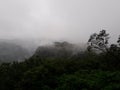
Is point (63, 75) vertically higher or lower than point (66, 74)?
lower

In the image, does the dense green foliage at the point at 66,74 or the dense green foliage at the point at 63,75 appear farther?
the dense green foliage at the point at 66,74

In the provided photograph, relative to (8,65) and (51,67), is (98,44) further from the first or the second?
(8,65)

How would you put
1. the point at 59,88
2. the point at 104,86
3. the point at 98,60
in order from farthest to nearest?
the point at 98,60
the point at 59,88
the point at 104,86

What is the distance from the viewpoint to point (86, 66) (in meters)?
79.1

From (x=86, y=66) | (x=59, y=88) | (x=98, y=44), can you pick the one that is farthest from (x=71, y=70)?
(x=59, y=88)

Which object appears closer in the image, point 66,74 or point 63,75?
point 63,75

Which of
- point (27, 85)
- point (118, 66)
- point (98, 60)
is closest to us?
point (27, 85)

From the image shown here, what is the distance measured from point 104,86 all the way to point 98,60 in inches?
875

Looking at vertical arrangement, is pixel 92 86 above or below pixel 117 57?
below

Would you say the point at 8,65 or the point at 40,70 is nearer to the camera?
the point at 40,70

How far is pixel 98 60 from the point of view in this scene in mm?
81875

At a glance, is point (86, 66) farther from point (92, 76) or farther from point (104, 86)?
point (104, 86)

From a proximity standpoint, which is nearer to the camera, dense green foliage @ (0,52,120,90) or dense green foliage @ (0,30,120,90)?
dense green foliage @ (0,52,120,90)

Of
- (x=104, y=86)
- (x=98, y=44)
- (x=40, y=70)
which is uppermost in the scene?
(x=98, y=44)
